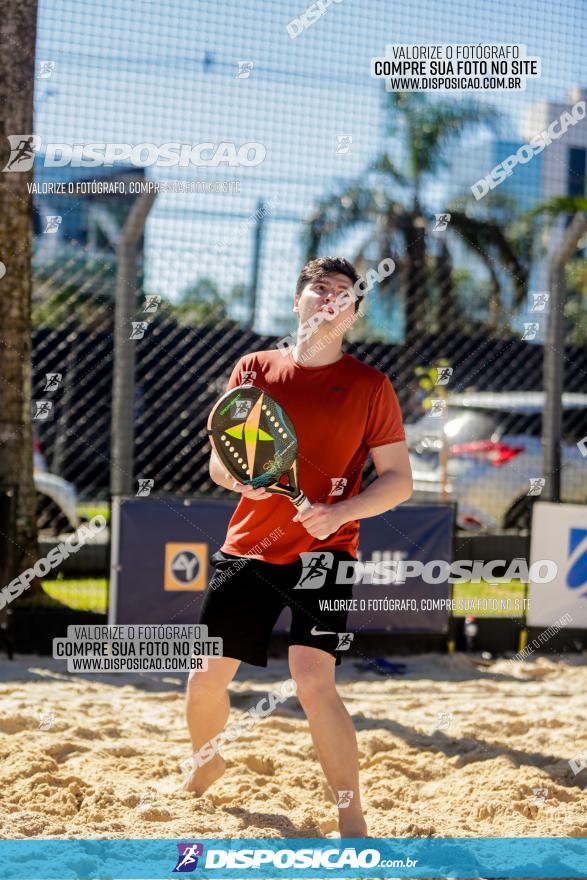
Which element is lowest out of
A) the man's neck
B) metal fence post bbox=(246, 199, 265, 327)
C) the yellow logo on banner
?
the yellow logo on banner

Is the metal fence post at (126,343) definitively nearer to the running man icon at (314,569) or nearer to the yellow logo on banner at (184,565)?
the yellow logo on banner at (184,565)

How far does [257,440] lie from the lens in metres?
3.20

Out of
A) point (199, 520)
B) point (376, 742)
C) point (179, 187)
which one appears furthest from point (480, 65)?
point (376, 742)

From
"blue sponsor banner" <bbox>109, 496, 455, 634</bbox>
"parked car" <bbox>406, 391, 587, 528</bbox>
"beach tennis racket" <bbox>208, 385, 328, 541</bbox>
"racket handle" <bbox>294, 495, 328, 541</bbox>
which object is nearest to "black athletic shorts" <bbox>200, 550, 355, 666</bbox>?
"racket handle" <bbox>294, 495, 328, 541</bbox>

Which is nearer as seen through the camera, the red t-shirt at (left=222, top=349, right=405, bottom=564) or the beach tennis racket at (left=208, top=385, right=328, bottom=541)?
the beach tennis racket at (left=208, top=385, right=328, bottom=541)

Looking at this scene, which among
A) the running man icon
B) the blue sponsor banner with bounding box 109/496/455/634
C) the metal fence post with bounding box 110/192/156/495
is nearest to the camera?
the running man icon

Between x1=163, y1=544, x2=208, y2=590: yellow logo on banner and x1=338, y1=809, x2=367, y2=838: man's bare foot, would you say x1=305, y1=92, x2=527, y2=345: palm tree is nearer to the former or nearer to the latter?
x1=163, y1=544, x2=208, y2=590: yellow logo on banner

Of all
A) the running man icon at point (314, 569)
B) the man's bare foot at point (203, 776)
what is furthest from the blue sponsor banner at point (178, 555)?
the running man icon at point (314, 569)

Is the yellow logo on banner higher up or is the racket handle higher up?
the racket handle

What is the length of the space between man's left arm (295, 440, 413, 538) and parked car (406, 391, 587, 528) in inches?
183

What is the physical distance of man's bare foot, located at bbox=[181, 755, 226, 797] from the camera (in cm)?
374

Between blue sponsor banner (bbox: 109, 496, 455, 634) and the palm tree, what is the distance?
8822 millimetres

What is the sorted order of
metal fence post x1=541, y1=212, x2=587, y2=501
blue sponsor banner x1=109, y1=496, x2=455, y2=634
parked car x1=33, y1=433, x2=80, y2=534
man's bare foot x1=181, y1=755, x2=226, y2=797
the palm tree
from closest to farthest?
man's bare foot x1=181, y1=755, x2=226, y2=797, blue sponsor banner x1=109, y1=496, x2=455, y2=634, metal fence post x1=541, y1=212, x2=587, y2=501, parked car x1=33, y1=433, x2=80, y2=534, the palm tree

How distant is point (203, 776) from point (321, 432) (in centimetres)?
135
